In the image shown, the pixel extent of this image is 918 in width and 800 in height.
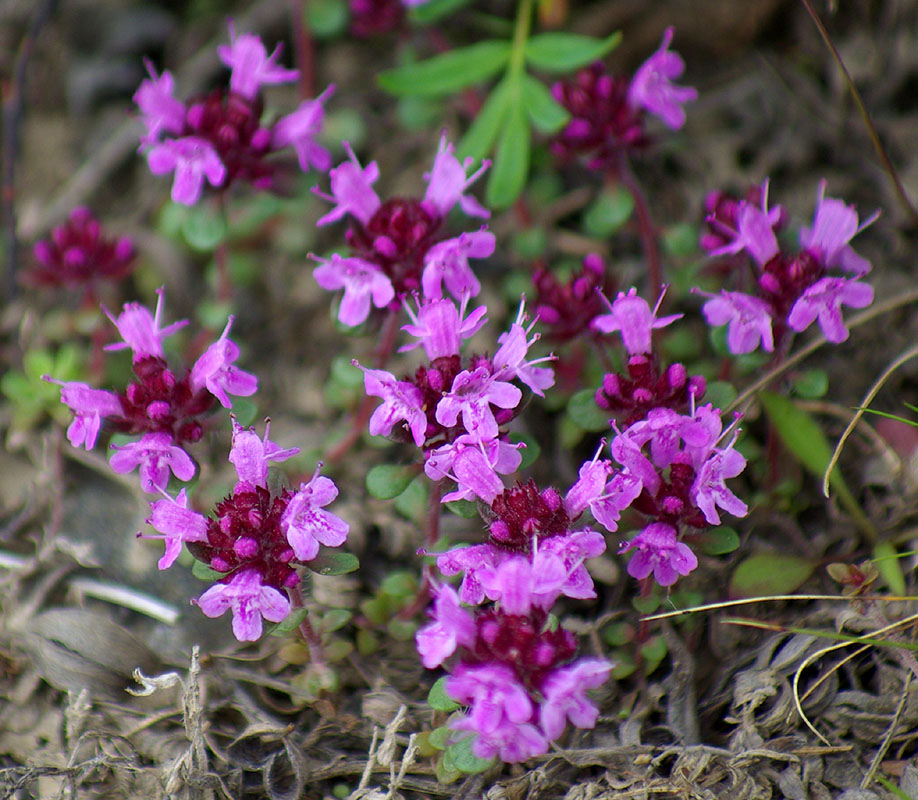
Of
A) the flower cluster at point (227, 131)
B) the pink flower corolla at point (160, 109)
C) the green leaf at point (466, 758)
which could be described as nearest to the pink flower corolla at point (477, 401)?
the green leaf at point (466, 758)

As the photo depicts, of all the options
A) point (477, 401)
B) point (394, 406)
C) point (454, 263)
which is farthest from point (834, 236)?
point (394, 406)

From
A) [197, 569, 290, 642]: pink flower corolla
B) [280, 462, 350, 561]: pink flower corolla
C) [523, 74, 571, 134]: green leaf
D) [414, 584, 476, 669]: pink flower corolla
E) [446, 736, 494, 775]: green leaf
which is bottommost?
[446, 736, 494, 775]: green leaf

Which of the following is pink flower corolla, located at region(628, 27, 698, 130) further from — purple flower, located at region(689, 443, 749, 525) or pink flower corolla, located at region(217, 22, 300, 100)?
purple flower, located at region(689, 443, 749, 525)

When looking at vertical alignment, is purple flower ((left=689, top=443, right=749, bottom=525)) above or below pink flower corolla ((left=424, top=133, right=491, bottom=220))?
below

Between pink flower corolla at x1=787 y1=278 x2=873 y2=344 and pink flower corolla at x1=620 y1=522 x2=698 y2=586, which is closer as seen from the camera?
pink flower corolla at x1=620 y1=522 x2=698 y2=586

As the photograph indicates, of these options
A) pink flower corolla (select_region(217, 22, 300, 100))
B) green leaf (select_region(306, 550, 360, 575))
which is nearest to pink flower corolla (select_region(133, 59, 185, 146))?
pink flower corolla (select_region(217, 22, 300, 100))

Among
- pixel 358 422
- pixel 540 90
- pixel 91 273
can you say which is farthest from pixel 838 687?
pixel 91 273
